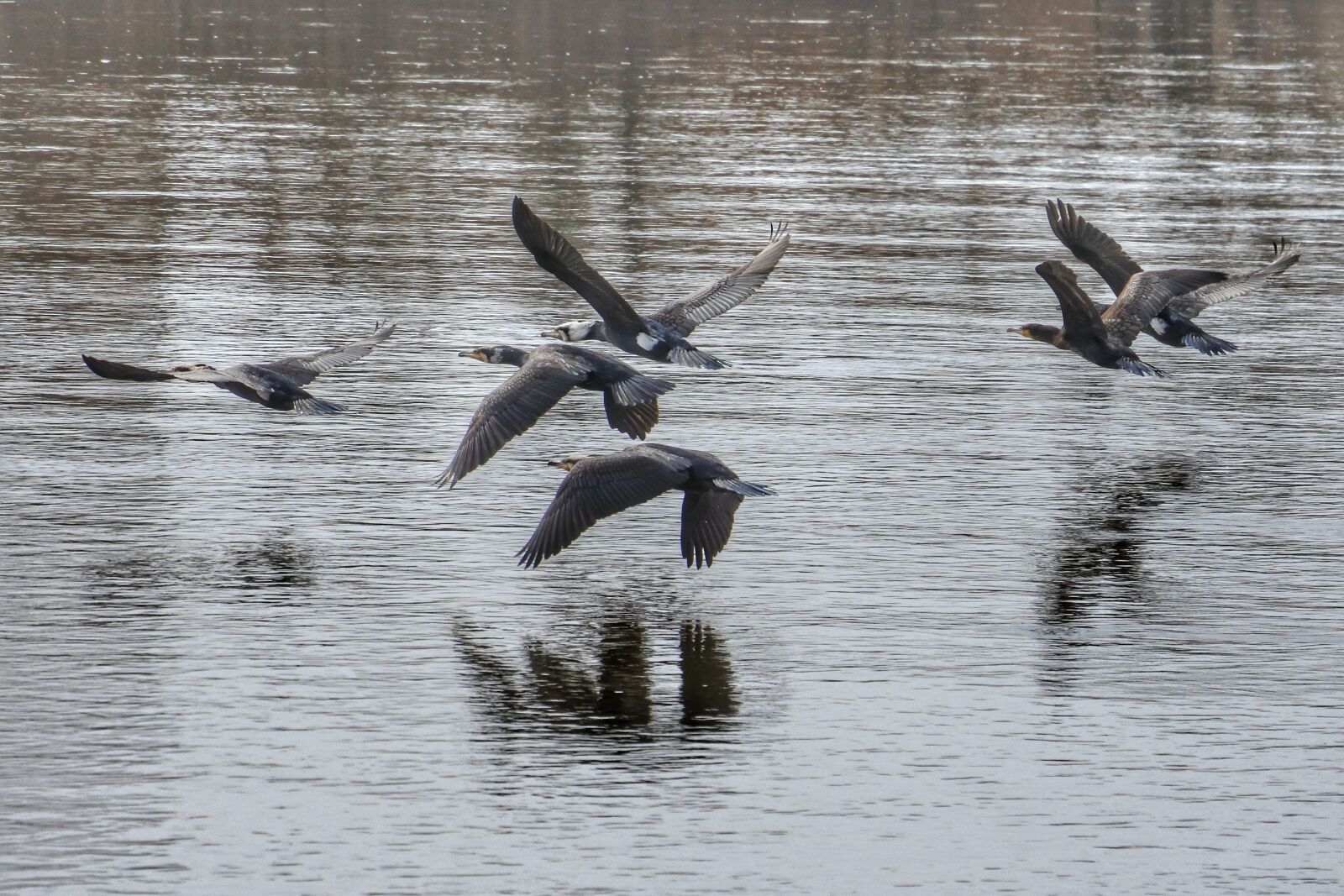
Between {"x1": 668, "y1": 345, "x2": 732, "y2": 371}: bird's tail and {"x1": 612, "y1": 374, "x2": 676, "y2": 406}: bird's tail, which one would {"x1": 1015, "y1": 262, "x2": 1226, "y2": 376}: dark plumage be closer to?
{"x1": 668, "y1": 345, "x2": 732, "y2": 371}: bird's tail

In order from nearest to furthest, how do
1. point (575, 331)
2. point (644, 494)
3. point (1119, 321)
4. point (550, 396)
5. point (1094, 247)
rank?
point (644, 494) → point (550, 396) → point (575, 331) → point (1119, 321) → point (1094, 247)

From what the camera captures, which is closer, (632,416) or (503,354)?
(632,416)

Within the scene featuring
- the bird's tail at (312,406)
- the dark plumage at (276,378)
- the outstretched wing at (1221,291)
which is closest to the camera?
the dark plumage at (276,378)

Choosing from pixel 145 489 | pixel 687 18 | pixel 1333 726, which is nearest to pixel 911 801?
pixel 1333 726

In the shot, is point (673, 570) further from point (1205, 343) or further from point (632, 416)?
point (1205, 343)

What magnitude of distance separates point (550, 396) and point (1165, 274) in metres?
5.60

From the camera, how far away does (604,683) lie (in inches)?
417

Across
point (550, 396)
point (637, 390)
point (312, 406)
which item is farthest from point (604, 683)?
point (312, 406)

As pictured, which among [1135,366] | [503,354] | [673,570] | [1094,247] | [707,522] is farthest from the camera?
[1094,247]

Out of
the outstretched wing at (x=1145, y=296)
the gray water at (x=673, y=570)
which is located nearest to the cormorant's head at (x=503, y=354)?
the gray water at (x=673, y=570)

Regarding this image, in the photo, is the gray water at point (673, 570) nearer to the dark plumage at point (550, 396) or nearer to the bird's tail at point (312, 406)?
the bird's tail at point (312, 406)

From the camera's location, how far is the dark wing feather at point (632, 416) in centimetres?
1404

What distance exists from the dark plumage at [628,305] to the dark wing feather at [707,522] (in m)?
2.03

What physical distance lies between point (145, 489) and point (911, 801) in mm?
6457
